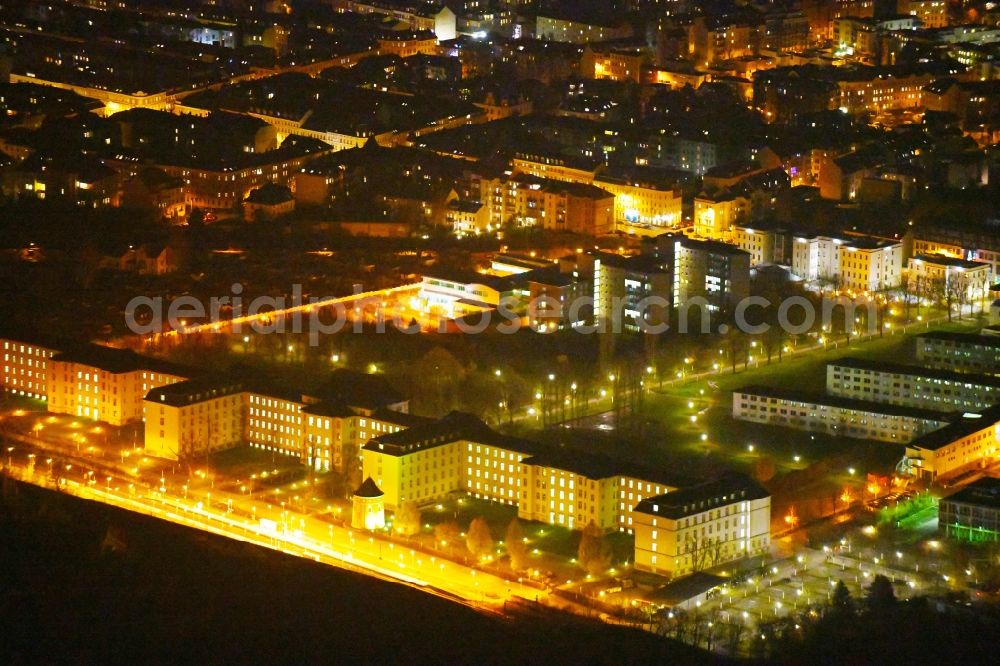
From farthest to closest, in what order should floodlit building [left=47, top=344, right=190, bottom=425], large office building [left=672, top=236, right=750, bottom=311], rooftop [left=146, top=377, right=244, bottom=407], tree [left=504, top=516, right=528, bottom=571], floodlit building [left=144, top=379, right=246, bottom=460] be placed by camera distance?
large office building [left=672, top=236, right=750, bottom=311]
floodlit building [left=47, top=344, right=190, bottom=425]
rooftop [left=146, top=377, right=244, bottom=407]
floodlit building [left=144, top=379, right=246, bottom=460]
tree [left=504, top=516, right=528, bottom=571]

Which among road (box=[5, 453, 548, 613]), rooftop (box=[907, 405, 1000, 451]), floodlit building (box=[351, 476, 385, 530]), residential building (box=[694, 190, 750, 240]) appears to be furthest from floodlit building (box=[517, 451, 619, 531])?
residential building (box=[694, 190, 750, 240])

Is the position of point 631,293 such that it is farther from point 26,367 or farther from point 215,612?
point 215,612

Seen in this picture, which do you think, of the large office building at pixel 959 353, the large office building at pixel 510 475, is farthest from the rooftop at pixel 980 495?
the large office building at pixel 959 353

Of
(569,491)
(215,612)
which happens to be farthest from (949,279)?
(215,612)

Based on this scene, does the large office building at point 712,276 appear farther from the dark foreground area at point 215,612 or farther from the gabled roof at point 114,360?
the dark foreground area at point 215,612

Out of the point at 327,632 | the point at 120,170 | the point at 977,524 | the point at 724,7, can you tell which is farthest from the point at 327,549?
the point at 724,7

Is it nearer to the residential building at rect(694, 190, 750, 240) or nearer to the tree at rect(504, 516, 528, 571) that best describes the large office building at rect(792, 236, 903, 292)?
the residential building at rect(694, 190, 750, 240)
